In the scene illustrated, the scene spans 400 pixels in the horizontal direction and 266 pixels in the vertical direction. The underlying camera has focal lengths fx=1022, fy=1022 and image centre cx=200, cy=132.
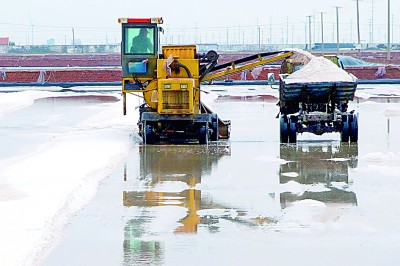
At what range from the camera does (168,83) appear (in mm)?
21938

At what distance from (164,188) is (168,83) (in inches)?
279

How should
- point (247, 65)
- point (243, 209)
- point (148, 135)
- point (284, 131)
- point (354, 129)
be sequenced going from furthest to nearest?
point (247, 65)
point (148, 135)
point (284, 131)
point (354, 129)
point (243, 209)

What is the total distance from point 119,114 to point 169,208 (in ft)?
65.4

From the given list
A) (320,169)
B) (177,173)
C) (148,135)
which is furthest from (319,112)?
(177,173)

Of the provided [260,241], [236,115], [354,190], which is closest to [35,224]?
[260,241]

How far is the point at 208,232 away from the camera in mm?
11484

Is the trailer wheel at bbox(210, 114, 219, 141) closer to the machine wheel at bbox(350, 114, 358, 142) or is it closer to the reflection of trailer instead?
the reflection of trailer

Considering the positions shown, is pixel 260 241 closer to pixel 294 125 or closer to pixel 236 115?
pixel 294 125

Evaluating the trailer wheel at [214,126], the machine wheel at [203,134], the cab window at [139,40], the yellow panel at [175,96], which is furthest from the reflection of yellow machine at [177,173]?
the cab window at [139,40]

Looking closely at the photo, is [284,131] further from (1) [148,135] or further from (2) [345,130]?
(1) [148,135]

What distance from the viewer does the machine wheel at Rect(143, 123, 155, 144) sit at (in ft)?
72.2

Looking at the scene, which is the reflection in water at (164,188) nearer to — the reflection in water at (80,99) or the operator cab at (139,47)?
the operator cab at (139,47)

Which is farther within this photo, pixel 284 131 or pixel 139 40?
pixel 139 40

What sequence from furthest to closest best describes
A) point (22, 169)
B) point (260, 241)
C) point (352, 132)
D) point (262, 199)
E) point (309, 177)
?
point (352, 132)
point (22, 169)
point (309, 177)
point (262, 199)
point (260, 241)
